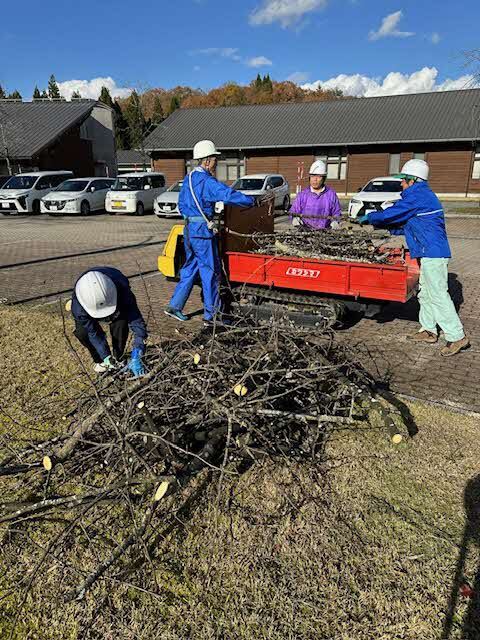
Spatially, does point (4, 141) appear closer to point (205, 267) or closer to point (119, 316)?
point (205, 267)

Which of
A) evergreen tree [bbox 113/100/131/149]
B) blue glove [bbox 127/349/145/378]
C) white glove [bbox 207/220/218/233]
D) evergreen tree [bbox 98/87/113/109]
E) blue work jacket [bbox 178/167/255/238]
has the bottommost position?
blue glove [bbox 127/349/145/378]

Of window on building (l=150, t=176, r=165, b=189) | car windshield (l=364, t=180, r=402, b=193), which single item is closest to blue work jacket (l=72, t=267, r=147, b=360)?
car windshield (l=364, t=180, r=402, b=193)

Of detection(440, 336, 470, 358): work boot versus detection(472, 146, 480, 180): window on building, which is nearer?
detection(440, 336, 470, 358): work boot

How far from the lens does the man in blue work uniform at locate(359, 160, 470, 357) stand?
16.8 ft

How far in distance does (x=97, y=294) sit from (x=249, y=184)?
54.7 ft

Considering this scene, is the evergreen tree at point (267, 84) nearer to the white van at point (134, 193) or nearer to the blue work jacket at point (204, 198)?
the white van at point (134, 193)

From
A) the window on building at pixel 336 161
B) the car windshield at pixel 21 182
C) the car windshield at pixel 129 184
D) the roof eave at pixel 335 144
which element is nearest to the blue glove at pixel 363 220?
the car windshield at pixel 129 184

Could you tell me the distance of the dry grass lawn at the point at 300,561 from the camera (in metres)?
2.24

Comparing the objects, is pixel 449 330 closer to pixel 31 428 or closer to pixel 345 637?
pixel 345 637

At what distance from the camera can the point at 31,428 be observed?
11.6ft

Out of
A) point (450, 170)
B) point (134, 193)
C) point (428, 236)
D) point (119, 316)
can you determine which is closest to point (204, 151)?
point (119, 316)

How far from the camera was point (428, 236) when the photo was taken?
203 inches

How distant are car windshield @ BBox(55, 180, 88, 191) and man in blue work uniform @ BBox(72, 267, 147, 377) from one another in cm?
1800

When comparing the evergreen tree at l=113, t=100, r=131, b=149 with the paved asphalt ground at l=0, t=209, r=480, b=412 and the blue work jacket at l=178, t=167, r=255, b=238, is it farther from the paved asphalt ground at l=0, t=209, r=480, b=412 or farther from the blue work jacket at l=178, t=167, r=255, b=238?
the blue work jacket at l=178, t=167, r=255, b=238
